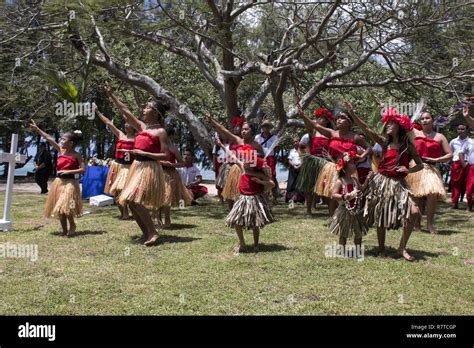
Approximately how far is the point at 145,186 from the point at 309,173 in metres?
3.60

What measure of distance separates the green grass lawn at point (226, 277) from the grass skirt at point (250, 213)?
358 millimetres

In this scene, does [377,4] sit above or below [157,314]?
above

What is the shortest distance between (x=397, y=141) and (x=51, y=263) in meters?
3.79

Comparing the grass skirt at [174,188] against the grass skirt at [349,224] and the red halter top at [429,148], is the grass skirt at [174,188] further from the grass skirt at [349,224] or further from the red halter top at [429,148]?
the red halter top at [429,148]

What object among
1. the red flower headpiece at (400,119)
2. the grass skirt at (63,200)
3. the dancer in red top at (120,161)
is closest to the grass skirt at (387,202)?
the red flower headpiece at (400,119)

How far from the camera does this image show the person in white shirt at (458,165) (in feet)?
35.1

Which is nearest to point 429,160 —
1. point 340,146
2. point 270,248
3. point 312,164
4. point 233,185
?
point 340,146

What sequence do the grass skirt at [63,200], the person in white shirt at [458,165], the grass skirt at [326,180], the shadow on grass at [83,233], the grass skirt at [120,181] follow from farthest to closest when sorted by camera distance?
the person in white shirt at [458,165], the grass skirt at [326,180], the grass skirt at [120,181], the shadow on grass at [83,233], the grass skirt at [63,200]

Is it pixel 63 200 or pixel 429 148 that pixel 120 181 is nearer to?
pixel 63 200

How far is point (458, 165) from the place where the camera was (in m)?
10.9
